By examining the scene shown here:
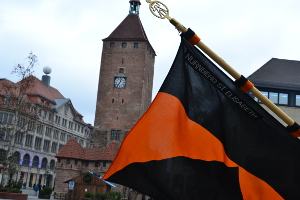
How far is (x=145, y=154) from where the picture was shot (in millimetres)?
3574

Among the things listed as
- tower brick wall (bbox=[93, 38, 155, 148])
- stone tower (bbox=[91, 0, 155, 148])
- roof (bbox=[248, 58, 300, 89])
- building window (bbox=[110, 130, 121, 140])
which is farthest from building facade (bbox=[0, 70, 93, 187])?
roof (bbox=[248, 58, 300, 89])

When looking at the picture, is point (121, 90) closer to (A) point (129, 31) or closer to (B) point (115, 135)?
(B) point (115, 135)

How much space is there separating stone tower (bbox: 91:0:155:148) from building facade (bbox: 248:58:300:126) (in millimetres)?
31385

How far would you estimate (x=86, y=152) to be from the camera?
209 feet

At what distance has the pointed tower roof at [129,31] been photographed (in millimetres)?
70750

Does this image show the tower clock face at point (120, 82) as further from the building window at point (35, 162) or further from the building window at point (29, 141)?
the building window at point (35, 162)

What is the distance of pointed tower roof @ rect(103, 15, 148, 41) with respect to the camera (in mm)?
70750

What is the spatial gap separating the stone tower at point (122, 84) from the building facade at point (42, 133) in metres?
10.3

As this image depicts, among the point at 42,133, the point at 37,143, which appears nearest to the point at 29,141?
the point at 37,143

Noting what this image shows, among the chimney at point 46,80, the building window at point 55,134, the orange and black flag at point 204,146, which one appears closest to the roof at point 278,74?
the orange and black flag at point 204,146

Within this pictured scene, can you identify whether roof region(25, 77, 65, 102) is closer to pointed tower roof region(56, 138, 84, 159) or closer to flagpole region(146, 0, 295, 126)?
pointed tower roof region(56, 138, 84, 159)

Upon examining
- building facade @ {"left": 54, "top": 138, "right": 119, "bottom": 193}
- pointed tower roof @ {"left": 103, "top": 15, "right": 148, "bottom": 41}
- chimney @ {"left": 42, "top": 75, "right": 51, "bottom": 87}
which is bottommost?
building facade @ {"left": 54, "top": 138, "right": 119, "bottom": 193}

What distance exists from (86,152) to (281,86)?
118ft

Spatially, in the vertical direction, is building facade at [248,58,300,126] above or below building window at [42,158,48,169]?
above
